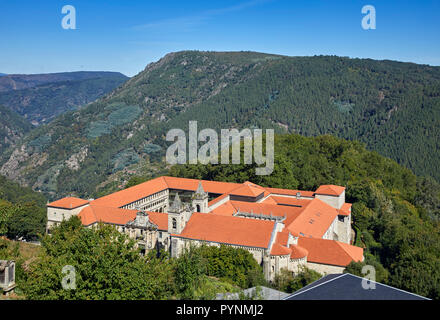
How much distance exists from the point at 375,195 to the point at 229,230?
39.7 metres

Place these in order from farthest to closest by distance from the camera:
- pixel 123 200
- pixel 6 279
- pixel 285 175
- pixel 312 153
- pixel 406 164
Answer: pixel 406 164, pixel 312 153, pixel 285 175, pixel 123 200, pixel 6 279

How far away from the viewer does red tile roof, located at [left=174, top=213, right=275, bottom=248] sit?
Answer: 41062 mm

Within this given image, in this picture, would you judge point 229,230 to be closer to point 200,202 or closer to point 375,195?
point 200,202

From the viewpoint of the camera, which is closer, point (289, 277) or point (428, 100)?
point (289, 277)

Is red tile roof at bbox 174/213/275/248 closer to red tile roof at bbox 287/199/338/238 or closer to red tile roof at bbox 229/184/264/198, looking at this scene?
red tile roof at bbox 287/199/338/238

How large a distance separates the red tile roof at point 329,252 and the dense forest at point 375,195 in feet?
5.87

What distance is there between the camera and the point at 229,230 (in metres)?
43.0

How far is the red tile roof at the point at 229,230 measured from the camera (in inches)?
1617

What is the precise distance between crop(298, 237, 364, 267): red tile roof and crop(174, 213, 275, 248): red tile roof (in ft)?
18.4

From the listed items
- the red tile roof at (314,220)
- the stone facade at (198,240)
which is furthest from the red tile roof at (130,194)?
the red tile roof at (314,220)

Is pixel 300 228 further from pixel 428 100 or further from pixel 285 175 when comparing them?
pixel 428 100

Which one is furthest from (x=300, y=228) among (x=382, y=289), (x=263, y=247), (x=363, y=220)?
(x=382, y=289)
